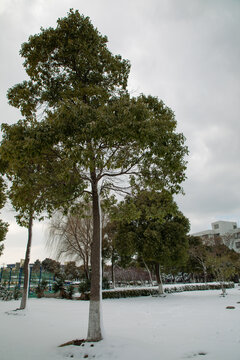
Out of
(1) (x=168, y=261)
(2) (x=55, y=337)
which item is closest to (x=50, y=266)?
(1) (x=168, y=261)

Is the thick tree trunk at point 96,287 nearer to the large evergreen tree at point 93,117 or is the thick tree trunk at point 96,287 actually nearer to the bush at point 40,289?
Answer: the large evergreen tree at point 93,117

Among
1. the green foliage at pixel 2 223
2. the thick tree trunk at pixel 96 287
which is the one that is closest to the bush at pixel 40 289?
the green foliage at pixel 2 223

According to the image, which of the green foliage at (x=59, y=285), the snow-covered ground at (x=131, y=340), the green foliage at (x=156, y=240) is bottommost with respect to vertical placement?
the snow-covered ground at (x=131, y=340)

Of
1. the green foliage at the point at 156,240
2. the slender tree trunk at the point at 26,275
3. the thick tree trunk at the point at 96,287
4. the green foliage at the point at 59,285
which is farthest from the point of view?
the green foliage at the point at 59,285

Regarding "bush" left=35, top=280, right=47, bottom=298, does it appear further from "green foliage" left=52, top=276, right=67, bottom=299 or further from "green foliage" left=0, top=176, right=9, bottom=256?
"green foliage" left=0, top=176, right=9, bottom=256

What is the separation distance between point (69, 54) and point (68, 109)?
299 cm

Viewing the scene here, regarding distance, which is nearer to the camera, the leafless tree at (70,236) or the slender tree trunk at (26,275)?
the slender tree trunk at (26,275)

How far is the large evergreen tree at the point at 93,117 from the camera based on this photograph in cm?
593

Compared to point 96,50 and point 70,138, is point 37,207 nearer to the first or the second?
point 70,138

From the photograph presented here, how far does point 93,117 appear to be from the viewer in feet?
20.0

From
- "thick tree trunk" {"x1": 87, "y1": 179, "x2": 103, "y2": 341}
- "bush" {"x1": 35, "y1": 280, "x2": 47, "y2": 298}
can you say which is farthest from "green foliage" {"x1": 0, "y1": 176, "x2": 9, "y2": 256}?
"thick tree trunk" {"x1": 87, "y1": 179, "x2": 103, "y2": 341}

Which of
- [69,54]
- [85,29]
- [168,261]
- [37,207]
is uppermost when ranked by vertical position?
[85,29]

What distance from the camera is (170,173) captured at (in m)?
7.50

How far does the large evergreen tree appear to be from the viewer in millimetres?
5930
